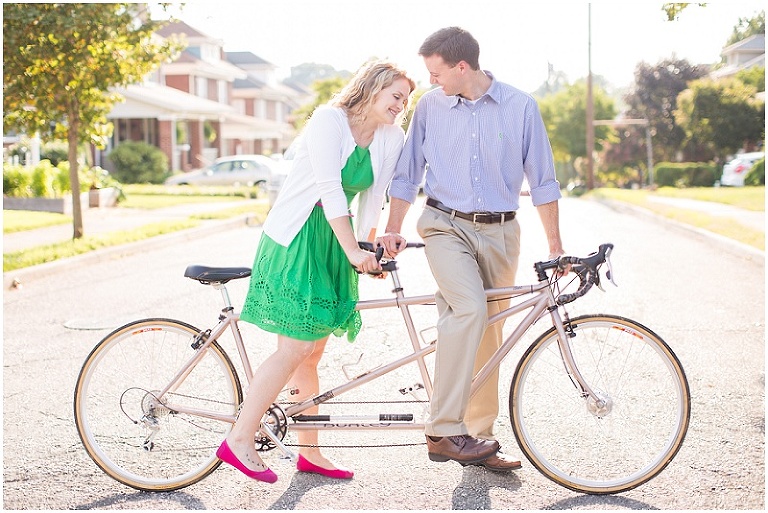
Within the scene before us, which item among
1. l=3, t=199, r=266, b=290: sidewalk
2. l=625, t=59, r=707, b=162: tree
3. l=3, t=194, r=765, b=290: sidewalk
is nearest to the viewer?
l=3, t=199, r=266, b=290: sidewalk

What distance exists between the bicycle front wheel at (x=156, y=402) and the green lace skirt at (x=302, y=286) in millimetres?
287

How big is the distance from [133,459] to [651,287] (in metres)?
6.88

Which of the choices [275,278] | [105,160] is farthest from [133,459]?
[105,160]

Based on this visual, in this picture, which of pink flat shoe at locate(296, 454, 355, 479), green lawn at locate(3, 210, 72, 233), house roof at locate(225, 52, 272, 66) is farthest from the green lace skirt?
house roof at locate(225, 52, 272, 66)

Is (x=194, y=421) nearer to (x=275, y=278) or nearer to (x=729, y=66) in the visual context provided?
(x=275, y=278)

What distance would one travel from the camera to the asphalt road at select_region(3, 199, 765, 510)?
4.27m

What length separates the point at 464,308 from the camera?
421 centimetres

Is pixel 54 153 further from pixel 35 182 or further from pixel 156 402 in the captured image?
pixel 156 402

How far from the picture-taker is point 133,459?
4.54m

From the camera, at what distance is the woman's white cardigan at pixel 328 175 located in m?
4.14

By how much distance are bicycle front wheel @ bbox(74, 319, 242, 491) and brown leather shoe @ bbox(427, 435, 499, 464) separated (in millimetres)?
855

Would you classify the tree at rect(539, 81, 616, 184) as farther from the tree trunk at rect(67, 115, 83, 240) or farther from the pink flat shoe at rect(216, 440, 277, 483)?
the pink flat shoe at rect(216, 440, 277, 483)

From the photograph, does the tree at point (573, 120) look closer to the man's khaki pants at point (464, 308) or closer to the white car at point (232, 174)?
the white car at point (232, 174)

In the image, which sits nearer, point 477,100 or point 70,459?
point 477,100
